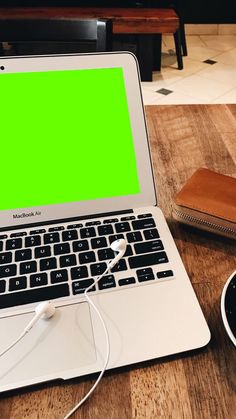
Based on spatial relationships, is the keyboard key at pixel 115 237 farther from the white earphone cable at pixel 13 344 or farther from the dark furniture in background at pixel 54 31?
the dark furniture in background at pixel 54 31

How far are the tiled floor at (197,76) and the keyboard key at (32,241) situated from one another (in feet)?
6.83

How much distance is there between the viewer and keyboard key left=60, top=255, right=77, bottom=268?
43 centimetres

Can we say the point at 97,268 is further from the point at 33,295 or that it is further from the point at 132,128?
the point at 132,128

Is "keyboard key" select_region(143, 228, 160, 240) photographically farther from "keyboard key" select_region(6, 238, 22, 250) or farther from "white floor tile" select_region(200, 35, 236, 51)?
"white floor tile" select_region(200, 35, 236, 51)

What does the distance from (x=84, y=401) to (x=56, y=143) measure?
0.32m

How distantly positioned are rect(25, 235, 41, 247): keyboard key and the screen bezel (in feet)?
0.11

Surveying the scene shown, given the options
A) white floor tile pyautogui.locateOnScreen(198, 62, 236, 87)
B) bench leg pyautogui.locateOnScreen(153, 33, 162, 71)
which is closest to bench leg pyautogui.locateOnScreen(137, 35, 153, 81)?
bench leg pyautogui.locateOnScreen(153, 33, 162, 71)

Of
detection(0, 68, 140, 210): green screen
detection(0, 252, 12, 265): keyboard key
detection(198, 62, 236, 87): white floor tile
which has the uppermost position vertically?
detection(0, 68, 140, 210): green screen

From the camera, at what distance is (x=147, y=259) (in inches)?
17.5

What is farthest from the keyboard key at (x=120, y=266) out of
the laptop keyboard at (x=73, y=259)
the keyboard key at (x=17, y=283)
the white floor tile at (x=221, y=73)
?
the white floor tile at (x=221, y=73)

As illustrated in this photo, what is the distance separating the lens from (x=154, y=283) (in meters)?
0.42

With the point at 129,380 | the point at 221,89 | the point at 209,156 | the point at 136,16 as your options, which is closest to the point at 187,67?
the point at 221,89

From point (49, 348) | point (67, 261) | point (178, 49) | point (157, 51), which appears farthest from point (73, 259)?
point (178, 49)

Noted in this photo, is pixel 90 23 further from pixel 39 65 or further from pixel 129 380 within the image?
pixel 129 380
